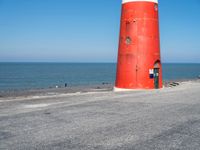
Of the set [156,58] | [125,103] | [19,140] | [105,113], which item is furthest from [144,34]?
[19,140]

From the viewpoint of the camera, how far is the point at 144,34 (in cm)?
1797

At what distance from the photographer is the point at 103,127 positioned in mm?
7023

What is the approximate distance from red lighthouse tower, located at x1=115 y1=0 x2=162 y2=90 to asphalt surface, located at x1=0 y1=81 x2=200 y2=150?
25.6 feet

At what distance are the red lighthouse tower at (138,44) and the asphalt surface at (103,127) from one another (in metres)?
7.81

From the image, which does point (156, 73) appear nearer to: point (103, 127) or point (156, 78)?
point (156, 78)

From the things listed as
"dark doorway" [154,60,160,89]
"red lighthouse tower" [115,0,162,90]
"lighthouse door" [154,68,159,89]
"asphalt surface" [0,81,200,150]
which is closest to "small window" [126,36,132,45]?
"red lighthouse tower" [115,0,162,90]

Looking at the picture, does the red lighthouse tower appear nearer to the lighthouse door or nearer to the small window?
the small window

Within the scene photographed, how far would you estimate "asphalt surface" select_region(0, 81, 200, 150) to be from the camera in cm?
570

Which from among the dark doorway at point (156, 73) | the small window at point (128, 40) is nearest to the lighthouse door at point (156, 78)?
the dark doorway at point (156, 73)

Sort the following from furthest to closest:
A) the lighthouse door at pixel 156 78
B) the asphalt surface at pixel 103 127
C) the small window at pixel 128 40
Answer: the lighthouse door at pixel 156 78, the small window at pixel 128 40, the asphalt surface at pixel 103 127

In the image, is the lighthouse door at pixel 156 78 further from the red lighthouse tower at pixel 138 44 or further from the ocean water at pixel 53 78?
the ocean water at pixel 53 78

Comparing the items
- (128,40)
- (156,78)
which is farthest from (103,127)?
(156,78)

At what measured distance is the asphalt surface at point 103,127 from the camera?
570cm

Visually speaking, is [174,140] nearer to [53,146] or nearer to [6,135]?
[53,146]
